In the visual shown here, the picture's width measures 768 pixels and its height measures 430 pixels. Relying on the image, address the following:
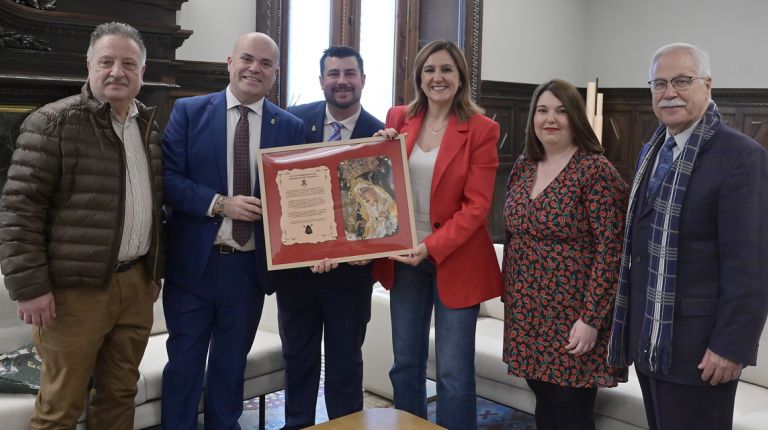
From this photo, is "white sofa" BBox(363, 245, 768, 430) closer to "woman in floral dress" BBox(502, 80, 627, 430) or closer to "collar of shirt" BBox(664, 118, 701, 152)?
"woman in floral dress" BBox(502, 80, 627, 430)

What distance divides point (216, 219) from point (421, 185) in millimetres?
689

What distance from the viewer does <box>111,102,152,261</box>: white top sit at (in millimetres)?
2353

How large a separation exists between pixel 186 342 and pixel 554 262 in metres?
1.26

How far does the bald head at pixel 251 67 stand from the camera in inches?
101

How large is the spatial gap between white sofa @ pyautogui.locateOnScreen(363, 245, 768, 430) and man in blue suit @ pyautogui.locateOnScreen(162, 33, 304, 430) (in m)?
1.04

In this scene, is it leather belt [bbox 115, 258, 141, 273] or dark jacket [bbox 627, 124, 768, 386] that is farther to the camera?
leather belt [bbox 115, 258, 141, 273]

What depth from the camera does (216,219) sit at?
2.53 meters

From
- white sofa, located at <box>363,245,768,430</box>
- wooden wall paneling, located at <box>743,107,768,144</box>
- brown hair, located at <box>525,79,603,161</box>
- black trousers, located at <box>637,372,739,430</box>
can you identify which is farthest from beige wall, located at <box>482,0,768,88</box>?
black trousers, located at <box>637,372,739,430</box>

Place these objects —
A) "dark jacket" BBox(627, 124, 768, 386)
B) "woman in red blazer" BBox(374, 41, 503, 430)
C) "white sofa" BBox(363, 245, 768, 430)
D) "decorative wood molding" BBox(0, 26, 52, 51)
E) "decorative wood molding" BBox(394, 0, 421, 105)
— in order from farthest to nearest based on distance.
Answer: "decorative wood molding" BBox(394, 0, 421, 105), "decorative wood molding" BBox(0, 26, 52, 51), "white sofa" BBox(363, 245, 768, 430), "woman in red blazer" BBox(374, 41, 503, 430), "dark jacket" BBox(627, 124, 768, 386)

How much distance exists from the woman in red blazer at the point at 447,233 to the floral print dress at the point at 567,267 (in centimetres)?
16

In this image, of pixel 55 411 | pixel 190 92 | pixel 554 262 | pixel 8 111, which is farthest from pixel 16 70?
pixel 554 262

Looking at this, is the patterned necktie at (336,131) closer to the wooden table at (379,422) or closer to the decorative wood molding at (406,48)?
the wooden table at (379,422)

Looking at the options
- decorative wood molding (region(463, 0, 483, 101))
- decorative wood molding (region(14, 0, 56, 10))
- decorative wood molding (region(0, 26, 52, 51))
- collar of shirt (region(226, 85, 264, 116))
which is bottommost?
collar of shirt (region(226, 85, 264, 116))

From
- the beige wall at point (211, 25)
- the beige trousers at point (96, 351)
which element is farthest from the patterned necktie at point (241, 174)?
the beige wall at point (211, 25)
